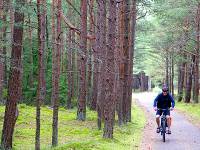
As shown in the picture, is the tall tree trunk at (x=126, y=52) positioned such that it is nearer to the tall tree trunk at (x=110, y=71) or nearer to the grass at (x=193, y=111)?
the tall tree trunk at (x=110, y=71)

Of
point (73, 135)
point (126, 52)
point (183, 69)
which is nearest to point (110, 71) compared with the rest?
point (73, 135)

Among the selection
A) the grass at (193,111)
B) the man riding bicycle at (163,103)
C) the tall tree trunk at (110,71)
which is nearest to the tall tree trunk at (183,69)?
the grass at (193,111)

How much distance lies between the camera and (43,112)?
24438 millimetres

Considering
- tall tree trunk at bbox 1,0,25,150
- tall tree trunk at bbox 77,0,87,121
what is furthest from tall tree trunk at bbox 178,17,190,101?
tall tree trunk at bbox 1,0,25,150

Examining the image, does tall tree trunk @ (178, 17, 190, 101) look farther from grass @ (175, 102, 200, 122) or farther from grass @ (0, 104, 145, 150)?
grass @ (0, 104, 145, 150)

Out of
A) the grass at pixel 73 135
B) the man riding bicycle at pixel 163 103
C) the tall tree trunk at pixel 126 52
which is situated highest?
the tall tree trunk at pixel 126 52

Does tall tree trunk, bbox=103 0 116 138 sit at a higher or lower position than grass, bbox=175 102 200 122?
higher

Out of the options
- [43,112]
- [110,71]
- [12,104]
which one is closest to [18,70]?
[12,104]

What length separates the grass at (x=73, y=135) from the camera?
494 inches

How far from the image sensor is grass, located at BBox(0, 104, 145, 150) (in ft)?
41.1

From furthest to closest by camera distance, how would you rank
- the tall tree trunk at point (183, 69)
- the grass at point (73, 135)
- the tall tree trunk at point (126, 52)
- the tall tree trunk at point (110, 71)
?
the tall tree trunk at point (183, 69) < the tall tree trunk at point (126, 52) < the tall tree trunk at point (110, 71) < the grass at point (73, 135)

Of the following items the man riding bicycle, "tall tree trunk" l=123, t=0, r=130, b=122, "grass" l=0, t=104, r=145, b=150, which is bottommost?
"grass" l=0, t=104, r=145, b=150

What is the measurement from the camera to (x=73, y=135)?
666 inches

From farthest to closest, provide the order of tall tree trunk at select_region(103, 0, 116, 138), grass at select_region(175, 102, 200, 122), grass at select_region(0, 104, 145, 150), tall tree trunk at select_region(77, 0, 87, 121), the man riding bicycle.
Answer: grass at select_region(175, 102, 200, 122)
tall tree trunk at select_region(77, 0, 87, 121)
the man riding bicycle
tall tree trunk at select_region(103, 0, 116, 138)
grass at select_region(0, 104, 145, 150)
